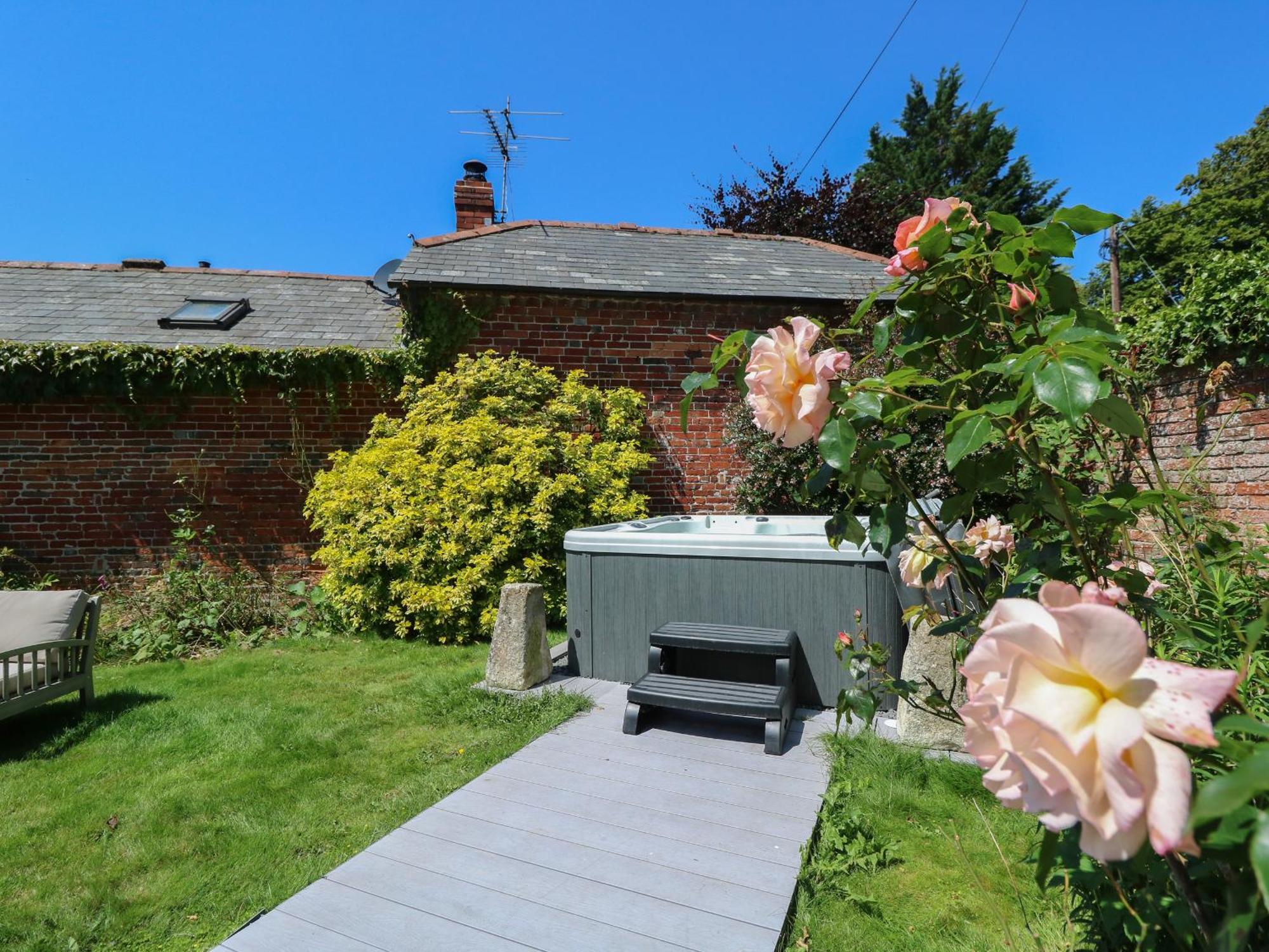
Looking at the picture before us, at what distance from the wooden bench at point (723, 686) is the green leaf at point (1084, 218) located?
268cm

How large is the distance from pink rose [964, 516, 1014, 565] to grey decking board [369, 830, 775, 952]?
1311 millimetres

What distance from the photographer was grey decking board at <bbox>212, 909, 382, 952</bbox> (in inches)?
71.7

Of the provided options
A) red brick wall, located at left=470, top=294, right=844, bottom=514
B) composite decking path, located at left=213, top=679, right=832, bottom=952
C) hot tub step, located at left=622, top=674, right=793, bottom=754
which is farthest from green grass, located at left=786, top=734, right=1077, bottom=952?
red brick wall, located at left=470, top=294, right=844, bottom=514

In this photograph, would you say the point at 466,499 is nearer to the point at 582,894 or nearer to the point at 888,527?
the point at 582,894

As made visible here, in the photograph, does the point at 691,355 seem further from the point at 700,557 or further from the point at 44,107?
the point at 44,107

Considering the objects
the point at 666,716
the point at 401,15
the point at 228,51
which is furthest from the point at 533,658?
the point at 228,51

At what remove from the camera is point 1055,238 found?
0.86m

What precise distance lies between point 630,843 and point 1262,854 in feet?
7.57

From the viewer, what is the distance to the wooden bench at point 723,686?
3.16m

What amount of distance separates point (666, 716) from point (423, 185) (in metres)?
10.3

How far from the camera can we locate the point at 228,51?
5.38m

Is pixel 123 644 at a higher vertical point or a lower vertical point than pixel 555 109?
lower

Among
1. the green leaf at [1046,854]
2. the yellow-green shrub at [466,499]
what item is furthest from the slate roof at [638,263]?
the green leaf at [1046,854]

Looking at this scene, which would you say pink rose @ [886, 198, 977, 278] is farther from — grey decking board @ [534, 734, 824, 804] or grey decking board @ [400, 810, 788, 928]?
grey decking board @ [534, 734, 824, 804]
